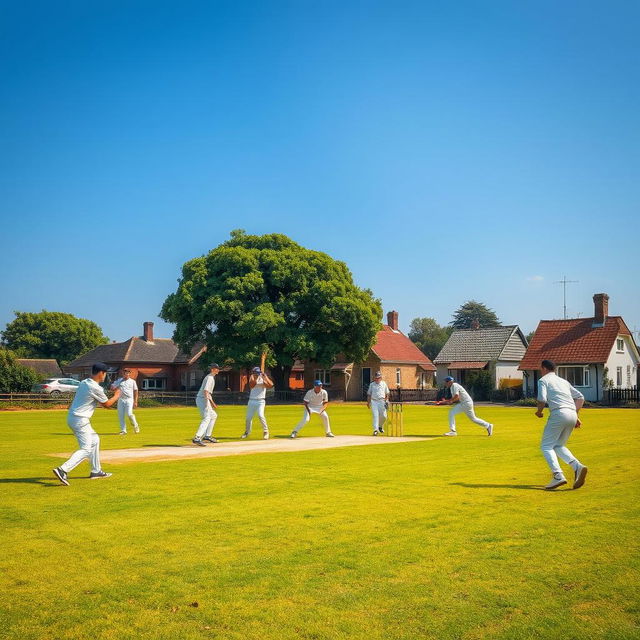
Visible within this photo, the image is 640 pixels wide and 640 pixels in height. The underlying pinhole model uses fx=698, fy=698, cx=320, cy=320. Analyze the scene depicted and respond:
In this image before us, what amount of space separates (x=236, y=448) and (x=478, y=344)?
52566 millimetres

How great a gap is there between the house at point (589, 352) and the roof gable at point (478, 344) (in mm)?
6959

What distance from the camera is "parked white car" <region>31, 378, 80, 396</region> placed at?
186ft

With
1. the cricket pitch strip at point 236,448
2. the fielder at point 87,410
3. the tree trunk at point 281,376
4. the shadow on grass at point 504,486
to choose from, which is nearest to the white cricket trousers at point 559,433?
the shadow on grass at point 504,486

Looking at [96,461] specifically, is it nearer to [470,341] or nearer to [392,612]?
[392,612]

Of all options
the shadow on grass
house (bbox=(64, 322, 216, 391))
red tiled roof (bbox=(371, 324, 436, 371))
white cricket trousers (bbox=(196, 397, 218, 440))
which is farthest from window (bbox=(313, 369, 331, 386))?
the shadow on grass

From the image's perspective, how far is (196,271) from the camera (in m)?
54.7

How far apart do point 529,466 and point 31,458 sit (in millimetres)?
10609

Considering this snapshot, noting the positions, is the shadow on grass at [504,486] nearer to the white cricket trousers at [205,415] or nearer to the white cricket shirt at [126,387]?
the white cricket trousers at [205,415]

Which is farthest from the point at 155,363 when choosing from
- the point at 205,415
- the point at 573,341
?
the point at 205,415

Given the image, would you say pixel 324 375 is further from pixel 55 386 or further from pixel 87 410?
pixel 87 410

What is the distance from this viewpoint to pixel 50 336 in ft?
332

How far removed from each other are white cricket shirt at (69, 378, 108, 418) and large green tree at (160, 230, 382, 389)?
127ft

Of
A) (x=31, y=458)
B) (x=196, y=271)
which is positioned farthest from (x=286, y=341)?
(x=31, y=458)

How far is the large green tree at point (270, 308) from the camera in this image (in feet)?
171
